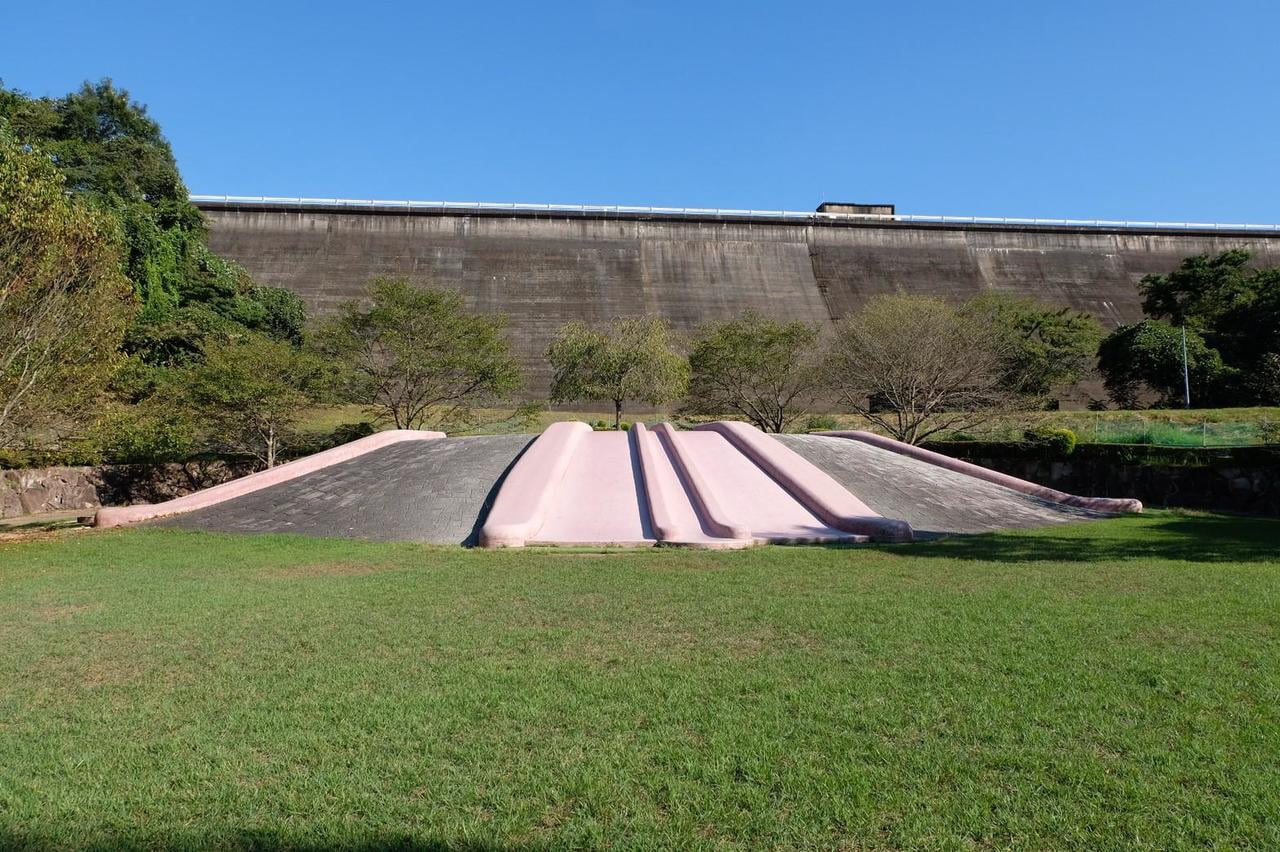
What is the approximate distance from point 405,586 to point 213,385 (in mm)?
13178

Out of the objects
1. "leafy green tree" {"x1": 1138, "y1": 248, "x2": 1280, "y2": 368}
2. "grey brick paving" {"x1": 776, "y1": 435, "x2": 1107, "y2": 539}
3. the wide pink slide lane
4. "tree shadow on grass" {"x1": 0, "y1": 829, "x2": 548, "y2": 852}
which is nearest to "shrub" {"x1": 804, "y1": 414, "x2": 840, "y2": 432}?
"grey brick paving" {"x1": 776, "y1": 435, "x2": 1107, "y2": 539}

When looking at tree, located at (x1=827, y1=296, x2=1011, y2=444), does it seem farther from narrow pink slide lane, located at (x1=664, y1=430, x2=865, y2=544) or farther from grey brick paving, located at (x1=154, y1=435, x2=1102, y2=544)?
narrow pink slide lane, located at (x1=664, y1=430, x2=865, y2=544)

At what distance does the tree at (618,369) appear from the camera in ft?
84.4

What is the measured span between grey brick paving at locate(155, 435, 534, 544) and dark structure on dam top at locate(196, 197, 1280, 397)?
2569 cm

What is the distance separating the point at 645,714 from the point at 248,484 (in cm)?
1275

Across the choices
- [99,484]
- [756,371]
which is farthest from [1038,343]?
[99,484]

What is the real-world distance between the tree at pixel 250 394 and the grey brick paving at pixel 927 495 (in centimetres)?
1154

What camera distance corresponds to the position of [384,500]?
13.4 metres

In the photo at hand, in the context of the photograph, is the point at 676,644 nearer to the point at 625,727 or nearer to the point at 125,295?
the point at 625,727

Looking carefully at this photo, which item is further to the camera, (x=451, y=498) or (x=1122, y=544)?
(x=451, y=498)

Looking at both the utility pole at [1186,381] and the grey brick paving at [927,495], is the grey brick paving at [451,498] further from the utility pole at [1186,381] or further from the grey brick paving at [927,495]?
the utility pole at [1186,381]

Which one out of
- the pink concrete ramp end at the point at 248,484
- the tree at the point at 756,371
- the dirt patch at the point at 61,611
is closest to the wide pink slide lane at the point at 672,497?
the pink concrete ramp end at the point at 248,484

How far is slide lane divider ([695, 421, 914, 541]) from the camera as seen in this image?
11375 millimetres

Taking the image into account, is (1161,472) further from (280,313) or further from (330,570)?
(280,313)
